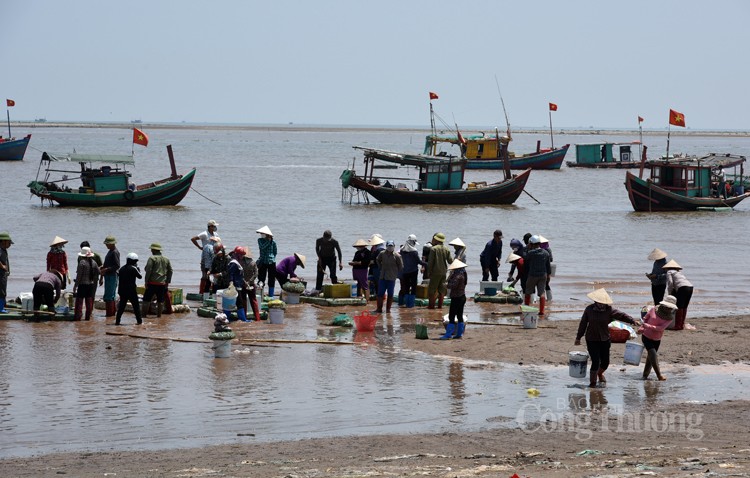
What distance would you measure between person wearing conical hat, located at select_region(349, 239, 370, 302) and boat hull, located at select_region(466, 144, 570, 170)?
47024 mm

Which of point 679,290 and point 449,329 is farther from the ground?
point 679,290

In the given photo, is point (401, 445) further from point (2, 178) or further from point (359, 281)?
point (2, 178)

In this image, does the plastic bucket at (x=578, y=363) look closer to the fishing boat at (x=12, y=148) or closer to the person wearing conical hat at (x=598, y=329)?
the person wearing conical hat at (x=598, y=329)

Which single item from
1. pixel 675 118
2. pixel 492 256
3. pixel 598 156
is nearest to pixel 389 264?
pixel 492 256

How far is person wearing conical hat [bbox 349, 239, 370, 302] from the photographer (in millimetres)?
16312

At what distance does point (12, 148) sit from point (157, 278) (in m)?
66.3

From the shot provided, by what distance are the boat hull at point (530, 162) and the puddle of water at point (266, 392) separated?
50.5 meters

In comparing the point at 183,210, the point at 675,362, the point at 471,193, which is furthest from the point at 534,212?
the point at 675,362

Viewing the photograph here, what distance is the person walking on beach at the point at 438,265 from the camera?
1529 cm

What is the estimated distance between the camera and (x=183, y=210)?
4022cm

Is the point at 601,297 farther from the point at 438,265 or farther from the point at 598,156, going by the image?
the point at 598,156

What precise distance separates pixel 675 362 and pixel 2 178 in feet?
174

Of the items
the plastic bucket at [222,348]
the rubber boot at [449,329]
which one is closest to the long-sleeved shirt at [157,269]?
the plastic bucket at [222,348]

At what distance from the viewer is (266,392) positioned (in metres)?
10.7
